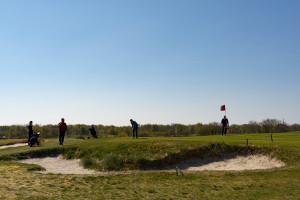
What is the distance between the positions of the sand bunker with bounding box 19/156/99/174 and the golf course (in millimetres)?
408

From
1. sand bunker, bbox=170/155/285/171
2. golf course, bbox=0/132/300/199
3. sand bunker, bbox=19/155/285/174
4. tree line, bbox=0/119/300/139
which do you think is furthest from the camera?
tree line, bbox=0/119/300/139

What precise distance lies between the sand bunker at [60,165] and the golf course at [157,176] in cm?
41

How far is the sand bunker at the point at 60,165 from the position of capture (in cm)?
1877

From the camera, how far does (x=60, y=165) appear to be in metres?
20.9

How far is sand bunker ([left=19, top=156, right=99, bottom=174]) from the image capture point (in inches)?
739

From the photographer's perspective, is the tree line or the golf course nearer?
the golf course

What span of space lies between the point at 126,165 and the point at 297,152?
44.0 feet

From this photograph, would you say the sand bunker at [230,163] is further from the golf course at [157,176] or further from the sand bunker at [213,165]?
the golf course at [157,176]

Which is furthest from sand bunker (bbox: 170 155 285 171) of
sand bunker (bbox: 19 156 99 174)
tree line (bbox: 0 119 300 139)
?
tree line (bbox: 0 119 300 139)

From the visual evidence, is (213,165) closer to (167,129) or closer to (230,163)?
(230,163)

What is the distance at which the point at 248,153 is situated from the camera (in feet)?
65.1

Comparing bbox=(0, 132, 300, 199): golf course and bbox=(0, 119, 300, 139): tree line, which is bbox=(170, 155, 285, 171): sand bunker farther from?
bbox=(0, 119, 300, 139): tree line

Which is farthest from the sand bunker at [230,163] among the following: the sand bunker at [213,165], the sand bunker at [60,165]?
the sand bunker at [60,165]

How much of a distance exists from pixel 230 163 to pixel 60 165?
50.4 feet
